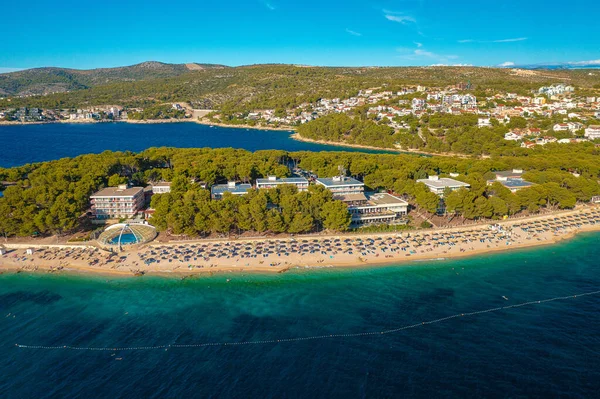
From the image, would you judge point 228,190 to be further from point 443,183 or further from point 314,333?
point 443,183

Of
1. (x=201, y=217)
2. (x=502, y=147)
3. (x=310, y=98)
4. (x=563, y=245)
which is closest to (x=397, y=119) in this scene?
(x=502, y=147)

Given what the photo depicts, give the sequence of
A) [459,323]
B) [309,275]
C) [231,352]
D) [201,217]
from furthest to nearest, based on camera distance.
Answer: [201,217] < [309,275] < [459,323] < [231,352]

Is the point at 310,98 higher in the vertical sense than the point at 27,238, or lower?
higher

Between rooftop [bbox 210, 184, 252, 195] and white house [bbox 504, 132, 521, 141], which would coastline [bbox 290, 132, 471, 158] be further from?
rooftop [bbox 210, 184, 252, 195]

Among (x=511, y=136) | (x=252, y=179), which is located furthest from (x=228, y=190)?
(x=511, y=136)

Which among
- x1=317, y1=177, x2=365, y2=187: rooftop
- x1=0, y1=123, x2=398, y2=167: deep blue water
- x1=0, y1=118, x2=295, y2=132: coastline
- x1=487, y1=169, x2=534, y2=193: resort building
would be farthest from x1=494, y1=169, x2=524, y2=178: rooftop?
x1=0, y1=118, x2=295, y2=132: coastline

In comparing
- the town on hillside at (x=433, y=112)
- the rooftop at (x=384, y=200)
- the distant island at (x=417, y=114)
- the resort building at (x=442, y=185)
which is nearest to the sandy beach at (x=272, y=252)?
the rooftop at (x=384, y=200)

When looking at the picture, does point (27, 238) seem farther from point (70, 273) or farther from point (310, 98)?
point (310, 98)
